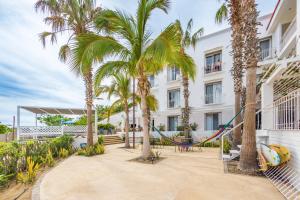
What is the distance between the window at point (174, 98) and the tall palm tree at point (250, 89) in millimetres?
14097

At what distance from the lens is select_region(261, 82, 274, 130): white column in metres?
6.75

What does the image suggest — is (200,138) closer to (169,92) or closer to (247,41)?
(169,92)

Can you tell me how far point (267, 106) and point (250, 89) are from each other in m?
1.41

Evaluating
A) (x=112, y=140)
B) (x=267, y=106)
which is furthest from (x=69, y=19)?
(x=112, y=140)

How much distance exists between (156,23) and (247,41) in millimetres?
3723

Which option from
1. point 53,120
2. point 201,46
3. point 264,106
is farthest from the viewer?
point 53,120

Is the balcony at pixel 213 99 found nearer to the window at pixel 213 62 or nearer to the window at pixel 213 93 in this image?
the window at pixel 213 93

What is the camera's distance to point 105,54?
23.5 feet

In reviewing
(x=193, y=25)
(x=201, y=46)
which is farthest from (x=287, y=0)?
(x=201, y=46)

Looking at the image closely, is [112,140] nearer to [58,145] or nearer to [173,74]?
[58,145]

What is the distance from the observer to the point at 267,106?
6.71 meters

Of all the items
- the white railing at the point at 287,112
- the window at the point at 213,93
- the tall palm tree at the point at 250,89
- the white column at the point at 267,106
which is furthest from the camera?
the window at the point at 213,93

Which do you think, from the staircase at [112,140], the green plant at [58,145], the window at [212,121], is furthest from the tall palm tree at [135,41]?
the window at [212,121]

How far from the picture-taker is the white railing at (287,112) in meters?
5.69
